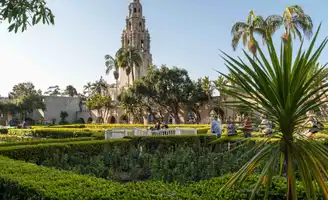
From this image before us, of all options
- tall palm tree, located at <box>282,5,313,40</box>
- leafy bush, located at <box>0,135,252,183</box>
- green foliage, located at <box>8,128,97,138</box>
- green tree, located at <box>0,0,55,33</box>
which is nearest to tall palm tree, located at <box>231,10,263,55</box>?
tall palm tree, located at <box>282,5,313,40</box>

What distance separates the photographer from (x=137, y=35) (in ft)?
202

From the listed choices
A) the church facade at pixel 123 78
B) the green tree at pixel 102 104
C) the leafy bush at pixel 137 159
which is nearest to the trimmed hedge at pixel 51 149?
the leafy bush at pixel 137 159

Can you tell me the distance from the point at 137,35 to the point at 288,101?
200ft

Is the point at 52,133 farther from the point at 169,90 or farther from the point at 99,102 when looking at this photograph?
the point at 99,102

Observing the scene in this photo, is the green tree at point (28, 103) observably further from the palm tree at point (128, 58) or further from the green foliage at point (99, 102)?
the palm tree at point (128, 58)

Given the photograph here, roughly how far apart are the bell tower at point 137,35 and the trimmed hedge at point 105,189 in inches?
2211

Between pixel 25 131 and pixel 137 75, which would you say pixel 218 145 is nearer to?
pixel 25 131

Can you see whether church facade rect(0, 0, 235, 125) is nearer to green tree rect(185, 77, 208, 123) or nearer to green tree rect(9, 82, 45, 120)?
green tree rect(9, 82, 45, 120)

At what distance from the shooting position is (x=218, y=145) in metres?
11.5

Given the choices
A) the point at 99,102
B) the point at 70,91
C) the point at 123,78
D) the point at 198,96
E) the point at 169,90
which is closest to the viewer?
the point at 169,90

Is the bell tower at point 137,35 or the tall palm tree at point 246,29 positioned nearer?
the tall palm tree at point 246,29

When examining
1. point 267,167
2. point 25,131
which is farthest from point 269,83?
point 25,131

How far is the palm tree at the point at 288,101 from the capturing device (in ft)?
7.57

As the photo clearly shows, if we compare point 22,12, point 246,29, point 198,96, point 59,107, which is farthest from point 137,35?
point 22,12
